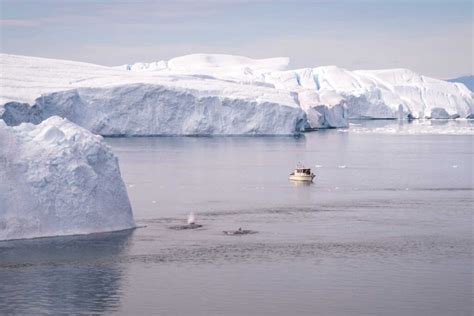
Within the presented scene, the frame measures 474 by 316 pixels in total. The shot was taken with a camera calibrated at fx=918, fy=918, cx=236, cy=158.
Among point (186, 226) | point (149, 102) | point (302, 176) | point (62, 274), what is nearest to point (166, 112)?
point (149, 102)

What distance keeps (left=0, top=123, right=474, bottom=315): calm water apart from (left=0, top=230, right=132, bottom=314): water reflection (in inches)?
1.6

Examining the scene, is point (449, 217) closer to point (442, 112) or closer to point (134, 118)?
point (134, 118)

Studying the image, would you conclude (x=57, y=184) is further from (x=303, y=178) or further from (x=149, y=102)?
(x=149, y=102)

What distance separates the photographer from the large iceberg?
2558cm

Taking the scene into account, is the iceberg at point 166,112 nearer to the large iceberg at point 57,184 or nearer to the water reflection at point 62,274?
the large iceberg at point 57,184

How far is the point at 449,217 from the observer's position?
32.7 meters

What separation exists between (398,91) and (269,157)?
299 feet

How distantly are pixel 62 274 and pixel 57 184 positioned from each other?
4.43 meters

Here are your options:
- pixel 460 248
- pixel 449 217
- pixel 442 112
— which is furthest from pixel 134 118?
pixel 442 112

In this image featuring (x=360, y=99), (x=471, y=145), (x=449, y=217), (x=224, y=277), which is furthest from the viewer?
(x=360, y=99)

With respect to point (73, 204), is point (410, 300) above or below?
below

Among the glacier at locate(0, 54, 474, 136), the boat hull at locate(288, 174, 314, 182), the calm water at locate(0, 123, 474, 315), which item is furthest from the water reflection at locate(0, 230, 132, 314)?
the glacier at locate(0, 54, 474, 136)

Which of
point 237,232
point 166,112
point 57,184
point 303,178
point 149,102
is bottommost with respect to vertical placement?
point 237,232

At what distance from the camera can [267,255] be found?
2533 centimetres
